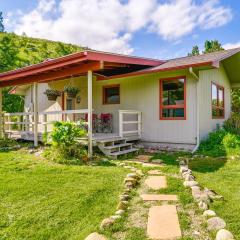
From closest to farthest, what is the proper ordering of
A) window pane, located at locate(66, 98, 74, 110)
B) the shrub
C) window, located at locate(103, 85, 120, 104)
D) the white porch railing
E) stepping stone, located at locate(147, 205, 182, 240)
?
1. stepping stone, located at locate(147, 205, 182, 240)
2. the white porch railing
3. window, located at locate(103, 85, 120, 104)
4. the shrub
5. window pane, located at locate(66, 98, 74, 110)

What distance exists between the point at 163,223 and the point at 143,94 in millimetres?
6632

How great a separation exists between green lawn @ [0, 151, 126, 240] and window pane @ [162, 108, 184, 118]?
11.6 feet

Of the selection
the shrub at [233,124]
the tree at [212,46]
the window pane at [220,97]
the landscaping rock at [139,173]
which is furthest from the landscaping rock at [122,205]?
the tree at [212,46]

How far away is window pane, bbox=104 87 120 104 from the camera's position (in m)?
10.3

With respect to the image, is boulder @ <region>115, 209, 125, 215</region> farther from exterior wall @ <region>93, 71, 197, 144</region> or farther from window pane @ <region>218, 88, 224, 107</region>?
window pane @ <region>218, 88, 224, 107</region>

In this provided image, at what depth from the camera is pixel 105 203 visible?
12.5ft

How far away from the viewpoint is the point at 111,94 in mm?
10508

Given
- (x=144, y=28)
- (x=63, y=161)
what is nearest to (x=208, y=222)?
(x=63, y=161)

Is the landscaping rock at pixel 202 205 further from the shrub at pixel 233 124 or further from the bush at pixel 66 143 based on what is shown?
the shrub at pixel 233 124

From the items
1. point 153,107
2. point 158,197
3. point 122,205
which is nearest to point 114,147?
point 153,107

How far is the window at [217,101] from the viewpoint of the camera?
9.96 metres

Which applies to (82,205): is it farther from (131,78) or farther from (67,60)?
(131,78)

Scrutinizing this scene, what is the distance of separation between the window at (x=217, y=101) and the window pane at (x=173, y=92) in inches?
73.3

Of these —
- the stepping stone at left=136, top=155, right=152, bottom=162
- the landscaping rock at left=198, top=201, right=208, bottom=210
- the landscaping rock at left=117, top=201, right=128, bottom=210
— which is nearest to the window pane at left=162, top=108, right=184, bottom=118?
the stepping stone at left=136, top=155, right=152, bottom=162
